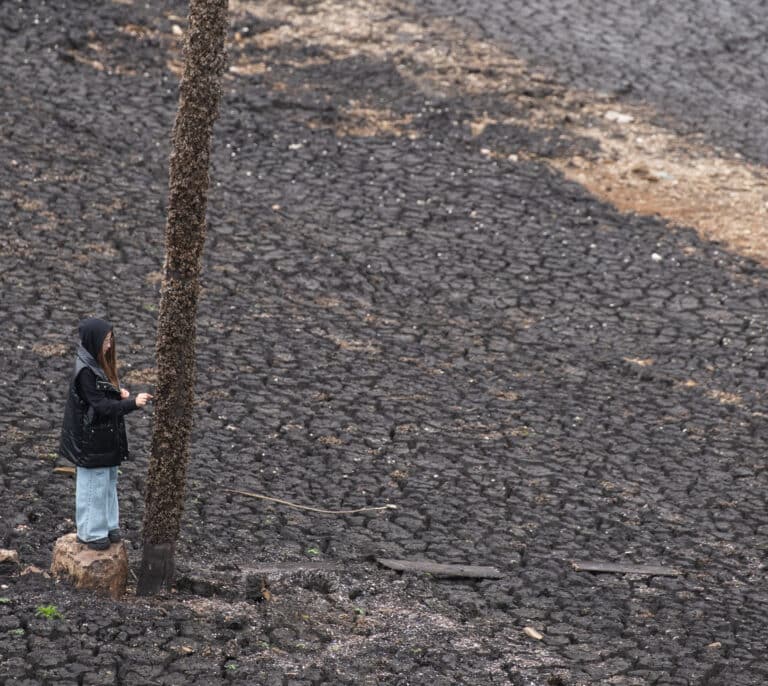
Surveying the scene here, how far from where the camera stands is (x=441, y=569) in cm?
851

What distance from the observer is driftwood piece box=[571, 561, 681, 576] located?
873 centimetres

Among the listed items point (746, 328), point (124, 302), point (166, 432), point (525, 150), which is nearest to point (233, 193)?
point (124, 302)

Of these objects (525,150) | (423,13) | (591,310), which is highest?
(423,13)

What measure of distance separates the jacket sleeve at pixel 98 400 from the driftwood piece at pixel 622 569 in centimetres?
337

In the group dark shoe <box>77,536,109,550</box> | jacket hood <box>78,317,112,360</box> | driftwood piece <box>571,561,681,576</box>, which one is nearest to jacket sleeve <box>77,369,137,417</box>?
jacket hood <box>78,317,112,360</box>

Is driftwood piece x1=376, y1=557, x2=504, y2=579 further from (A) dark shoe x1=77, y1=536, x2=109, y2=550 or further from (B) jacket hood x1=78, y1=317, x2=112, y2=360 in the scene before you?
(B) jacket hood x1=78, y1=317, x2=112, y2=360

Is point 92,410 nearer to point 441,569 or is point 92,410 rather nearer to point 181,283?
point 181,283

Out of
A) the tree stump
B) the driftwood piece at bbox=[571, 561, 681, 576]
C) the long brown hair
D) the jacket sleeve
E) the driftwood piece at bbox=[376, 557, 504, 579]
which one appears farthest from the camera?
the driftwood piece at bbox=[571, 561, 681, 576]

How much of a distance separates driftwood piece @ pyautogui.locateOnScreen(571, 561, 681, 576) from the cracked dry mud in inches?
3.0

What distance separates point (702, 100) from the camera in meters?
17.3

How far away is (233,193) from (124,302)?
2.79 m

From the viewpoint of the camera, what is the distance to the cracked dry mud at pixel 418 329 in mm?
7805

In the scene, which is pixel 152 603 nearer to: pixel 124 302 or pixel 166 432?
pixel 166 432

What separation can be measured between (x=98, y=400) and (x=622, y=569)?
3796 millimetres
